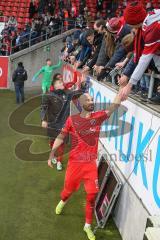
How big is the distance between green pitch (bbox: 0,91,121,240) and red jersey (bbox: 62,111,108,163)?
109cm

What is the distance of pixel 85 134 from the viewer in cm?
608

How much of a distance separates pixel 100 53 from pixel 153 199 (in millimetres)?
3725

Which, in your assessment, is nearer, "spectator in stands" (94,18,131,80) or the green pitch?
the green pitch

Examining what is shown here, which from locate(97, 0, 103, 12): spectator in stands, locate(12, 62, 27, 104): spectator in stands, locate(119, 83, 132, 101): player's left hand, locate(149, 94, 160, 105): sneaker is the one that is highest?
locate(97, 0, 103, 12): spectator in stands

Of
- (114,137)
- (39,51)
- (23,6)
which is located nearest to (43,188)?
(114,137)

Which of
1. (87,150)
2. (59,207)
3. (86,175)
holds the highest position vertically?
(87,150)

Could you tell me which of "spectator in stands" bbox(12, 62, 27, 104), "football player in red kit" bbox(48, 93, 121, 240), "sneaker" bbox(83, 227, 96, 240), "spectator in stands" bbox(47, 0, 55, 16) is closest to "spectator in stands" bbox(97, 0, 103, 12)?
"spectator in stands" bbox(47, 0, 55, 16)

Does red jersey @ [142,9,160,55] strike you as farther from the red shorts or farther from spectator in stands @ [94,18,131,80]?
the red shorts

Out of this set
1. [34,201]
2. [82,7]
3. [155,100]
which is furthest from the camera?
[82,7]

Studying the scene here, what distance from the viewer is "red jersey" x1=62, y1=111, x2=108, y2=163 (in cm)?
606

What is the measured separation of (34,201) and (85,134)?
182 centimetres

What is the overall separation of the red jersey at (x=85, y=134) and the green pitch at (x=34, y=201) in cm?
109

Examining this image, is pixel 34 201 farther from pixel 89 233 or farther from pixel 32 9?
pixel 32 9

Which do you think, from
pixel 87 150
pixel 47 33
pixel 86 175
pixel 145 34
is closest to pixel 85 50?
pixel 87 150
